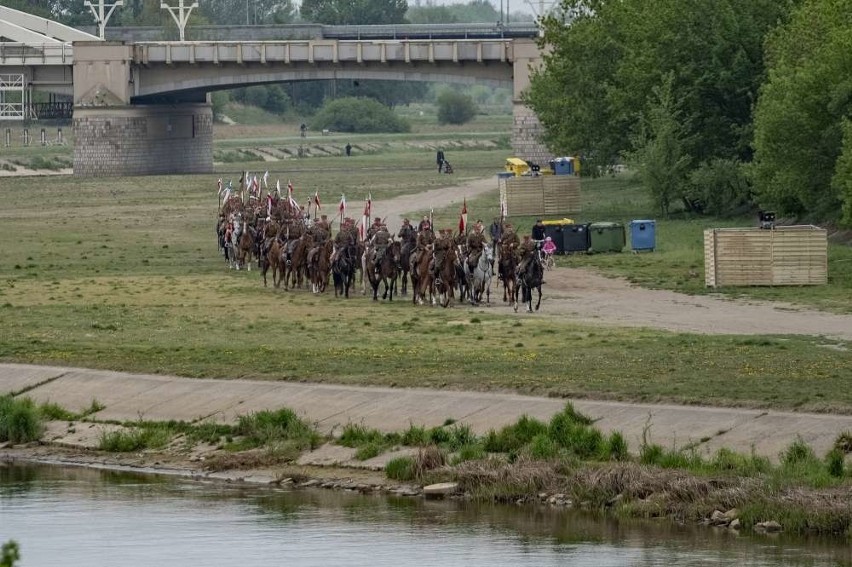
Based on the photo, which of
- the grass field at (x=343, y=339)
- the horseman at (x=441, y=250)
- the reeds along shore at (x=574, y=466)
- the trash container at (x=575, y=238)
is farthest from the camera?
the trash container at (x=575, y=238)

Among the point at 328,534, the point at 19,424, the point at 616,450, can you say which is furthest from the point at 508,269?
the point at 328,534

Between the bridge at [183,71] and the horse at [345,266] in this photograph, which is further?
the bridge at [183,71]

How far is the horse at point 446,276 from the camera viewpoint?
4397 centimetres

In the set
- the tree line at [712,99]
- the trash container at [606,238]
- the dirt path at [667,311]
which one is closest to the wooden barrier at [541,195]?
the tree line at [712,99]

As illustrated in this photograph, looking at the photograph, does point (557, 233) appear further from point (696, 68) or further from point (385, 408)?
point (385, 408)

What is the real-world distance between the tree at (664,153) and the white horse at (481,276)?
2640cm

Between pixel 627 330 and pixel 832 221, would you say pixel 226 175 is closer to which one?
pixel 832 221

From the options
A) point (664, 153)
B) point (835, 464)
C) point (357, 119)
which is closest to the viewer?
point (835, 464)

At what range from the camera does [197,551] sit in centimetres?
2189

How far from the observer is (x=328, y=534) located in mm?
22641

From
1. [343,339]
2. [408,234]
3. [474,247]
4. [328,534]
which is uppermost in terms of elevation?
[408,234]

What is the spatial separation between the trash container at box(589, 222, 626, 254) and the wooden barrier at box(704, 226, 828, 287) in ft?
35.1

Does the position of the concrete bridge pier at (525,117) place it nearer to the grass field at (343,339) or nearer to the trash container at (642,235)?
the grass field at (343,339)

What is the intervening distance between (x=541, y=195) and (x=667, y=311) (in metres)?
34.5
